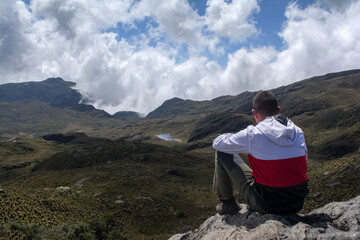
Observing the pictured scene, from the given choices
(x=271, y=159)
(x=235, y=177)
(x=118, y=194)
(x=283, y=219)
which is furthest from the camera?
(x=118, y=194)

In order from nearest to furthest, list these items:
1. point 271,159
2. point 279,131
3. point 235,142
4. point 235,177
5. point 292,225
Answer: point 279,131 < point 271,159 < point 292,225 < point 235,142 < point 235,177

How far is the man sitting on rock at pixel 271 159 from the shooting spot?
18.0 ft

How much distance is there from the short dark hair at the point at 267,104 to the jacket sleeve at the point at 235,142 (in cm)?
82

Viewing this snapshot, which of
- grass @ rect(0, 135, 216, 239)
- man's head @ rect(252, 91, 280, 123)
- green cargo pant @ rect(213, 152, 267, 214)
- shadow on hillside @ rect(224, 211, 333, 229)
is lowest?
grass @ rect(0, 135, 216, 239)

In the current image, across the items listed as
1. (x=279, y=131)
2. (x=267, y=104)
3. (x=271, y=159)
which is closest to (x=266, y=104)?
(x=267, y=104)

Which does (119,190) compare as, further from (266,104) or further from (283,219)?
(266,104)

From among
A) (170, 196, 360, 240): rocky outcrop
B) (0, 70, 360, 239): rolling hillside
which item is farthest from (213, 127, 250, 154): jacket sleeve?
(0, 70, 360, 239): rolling hillside

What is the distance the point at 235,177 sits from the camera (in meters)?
6.80

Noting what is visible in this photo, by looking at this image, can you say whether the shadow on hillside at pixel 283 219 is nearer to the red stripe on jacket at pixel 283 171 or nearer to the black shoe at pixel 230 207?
the black shoe at pixel 230 207

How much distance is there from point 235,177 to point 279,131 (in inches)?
84.9

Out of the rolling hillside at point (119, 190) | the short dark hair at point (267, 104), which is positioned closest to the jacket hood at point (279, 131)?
the short dark hair at point (267, 104)

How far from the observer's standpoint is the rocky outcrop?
522 cm

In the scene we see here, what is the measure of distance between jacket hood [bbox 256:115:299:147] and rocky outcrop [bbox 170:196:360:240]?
2126 millimetres

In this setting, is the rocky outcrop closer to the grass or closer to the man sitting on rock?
the man sitting on rock
